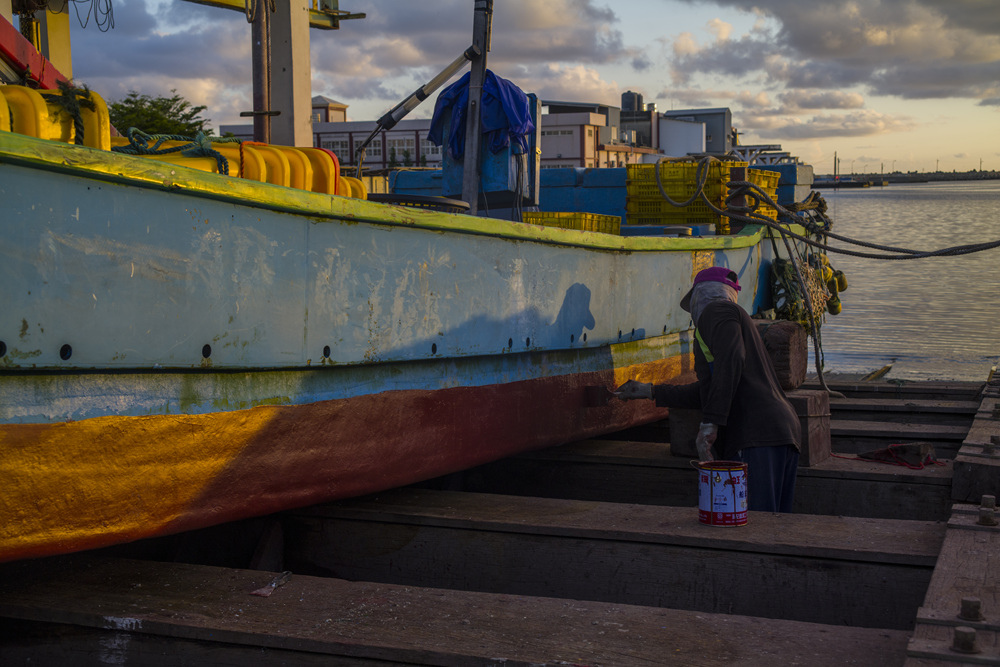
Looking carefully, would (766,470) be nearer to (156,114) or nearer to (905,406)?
(905,406)

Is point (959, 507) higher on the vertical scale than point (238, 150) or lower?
lower

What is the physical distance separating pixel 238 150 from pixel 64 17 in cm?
499

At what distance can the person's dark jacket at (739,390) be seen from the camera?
13.9 ft

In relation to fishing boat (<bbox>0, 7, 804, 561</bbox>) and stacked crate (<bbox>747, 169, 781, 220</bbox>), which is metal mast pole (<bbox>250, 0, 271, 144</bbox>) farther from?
stacked crate (<bbox>747, 169, 781, 220</bbox>)

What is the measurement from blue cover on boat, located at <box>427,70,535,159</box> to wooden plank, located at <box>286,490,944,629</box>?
8.66 ft

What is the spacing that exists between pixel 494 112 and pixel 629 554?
3.29 m

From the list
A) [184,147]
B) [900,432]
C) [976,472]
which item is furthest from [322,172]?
[900,432]

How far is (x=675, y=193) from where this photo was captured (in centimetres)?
838

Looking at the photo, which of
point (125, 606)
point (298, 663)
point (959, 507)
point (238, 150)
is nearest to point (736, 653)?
point (298, 663)

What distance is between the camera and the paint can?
3670 millimetres

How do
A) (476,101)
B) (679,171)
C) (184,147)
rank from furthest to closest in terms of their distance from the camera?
(679,171), (476,101), (184,147)

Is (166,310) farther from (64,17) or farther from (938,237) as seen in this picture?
(938,237)

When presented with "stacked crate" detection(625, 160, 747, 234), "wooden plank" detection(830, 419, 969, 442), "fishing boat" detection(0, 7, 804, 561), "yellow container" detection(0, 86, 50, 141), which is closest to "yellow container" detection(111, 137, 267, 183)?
"fishing boat" detection(0, 7, 804, 561)

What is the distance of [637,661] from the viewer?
101 inches
